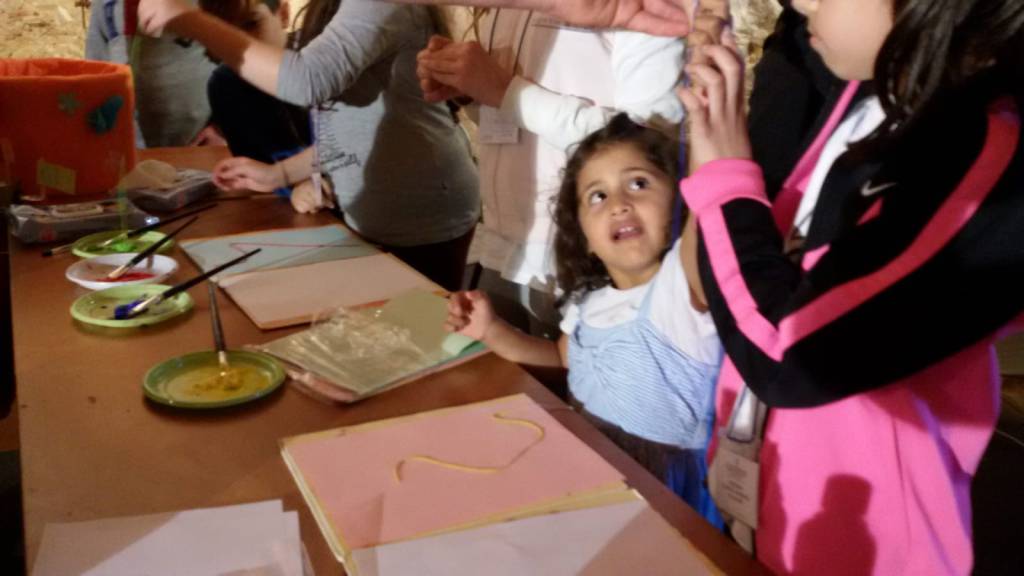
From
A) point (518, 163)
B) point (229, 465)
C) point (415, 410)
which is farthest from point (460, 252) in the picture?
point (229, 465)

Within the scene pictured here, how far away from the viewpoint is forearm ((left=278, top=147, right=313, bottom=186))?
5.66 feet

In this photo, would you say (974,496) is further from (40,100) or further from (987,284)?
(40,100)

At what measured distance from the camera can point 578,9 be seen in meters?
1.07

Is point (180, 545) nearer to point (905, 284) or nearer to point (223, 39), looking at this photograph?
point (905, 284)

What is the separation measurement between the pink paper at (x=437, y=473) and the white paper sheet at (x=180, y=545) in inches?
2.0

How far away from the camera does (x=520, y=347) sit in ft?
3.84

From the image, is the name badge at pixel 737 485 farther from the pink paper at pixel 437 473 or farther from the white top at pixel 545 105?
the white top at pixel 545 105

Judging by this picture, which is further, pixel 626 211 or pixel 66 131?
pixel 66 131

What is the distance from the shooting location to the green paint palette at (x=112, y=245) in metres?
1.36

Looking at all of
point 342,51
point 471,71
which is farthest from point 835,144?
point 342,51

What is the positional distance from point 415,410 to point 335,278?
427mm

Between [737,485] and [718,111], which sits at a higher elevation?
[718,111]

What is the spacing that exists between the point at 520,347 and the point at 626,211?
240 millimetres

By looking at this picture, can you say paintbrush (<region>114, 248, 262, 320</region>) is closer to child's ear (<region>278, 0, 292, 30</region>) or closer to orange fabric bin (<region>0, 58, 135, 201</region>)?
orange fabric bin (<region>0, 58, 135, 201</region>)
